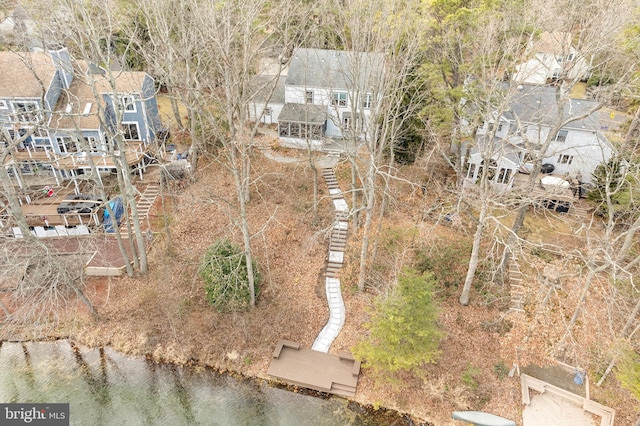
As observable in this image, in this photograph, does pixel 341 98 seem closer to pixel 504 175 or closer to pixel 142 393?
pixel 504 175

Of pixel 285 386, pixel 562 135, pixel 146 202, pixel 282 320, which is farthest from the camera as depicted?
pixel 562 135

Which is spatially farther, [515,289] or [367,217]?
[515,289]

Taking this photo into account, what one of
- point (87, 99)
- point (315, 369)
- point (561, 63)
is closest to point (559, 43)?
point (561, 63)

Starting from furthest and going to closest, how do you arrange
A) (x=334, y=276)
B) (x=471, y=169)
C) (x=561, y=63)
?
(x=471, y=169) → (x=334, y=276) → (x=561, y=63)

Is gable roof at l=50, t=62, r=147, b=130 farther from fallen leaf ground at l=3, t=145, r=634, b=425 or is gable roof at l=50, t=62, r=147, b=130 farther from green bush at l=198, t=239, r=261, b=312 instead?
green bush at l=198, t=239, r=261, b=312

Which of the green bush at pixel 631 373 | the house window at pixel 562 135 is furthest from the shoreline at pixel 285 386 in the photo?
the house window at pixel 562 135

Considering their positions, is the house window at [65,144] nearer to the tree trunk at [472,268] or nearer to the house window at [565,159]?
the tree trunk at [472,268]
